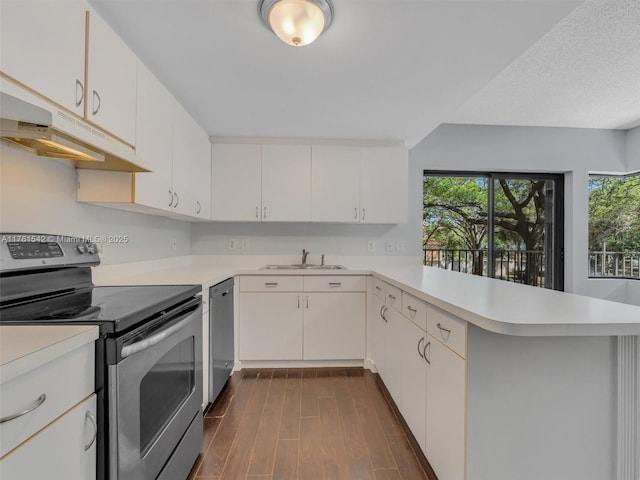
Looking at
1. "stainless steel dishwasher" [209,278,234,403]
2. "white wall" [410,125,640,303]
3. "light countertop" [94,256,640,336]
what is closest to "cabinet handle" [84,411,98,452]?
"light countertop" [94,256,640,336]

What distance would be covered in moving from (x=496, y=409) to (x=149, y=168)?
1838 millimetres

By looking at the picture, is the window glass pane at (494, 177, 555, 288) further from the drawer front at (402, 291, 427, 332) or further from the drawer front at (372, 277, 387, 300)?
the drawer front at (402, 291, 427, 332)

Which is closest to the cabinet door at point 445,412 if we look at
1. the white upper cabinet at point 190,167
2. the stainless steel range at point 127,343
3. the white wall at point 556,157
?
the stainless steel range at point 127,343

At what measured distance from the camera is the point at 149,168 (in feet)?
5.17

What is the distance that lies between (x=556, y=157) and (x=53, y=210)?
15.4ft

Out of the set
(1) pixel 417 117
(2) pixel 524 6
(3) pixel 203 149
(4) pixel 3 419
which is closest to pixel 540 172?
(1) pixel 417 117

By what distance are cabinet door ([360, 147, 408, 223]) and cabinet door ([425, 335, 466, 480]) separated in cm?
179

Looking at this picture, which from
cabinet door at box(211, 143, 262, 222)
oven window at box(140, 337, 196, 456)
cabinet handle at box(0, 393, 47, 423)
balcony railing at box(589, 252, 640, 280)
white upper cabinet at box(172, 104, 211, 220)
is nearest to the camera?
cabinet handle at box(0, 393, 47, 423)

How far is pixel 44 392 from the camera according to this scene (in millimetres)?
724

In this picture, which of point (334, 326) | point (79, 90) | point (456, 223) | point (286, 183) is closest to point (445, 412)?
point (334, 326)

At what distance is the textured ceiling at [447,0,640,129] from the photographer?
1.93m

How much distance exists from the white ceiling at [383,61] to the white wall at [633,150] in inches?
34.7

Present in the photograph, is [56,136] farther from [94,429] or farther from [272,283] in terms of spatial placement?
[272,283]

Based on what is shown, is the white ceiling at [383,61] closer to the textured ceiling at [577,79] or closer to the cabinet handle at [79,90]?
the textured ceiling at [577,79]
